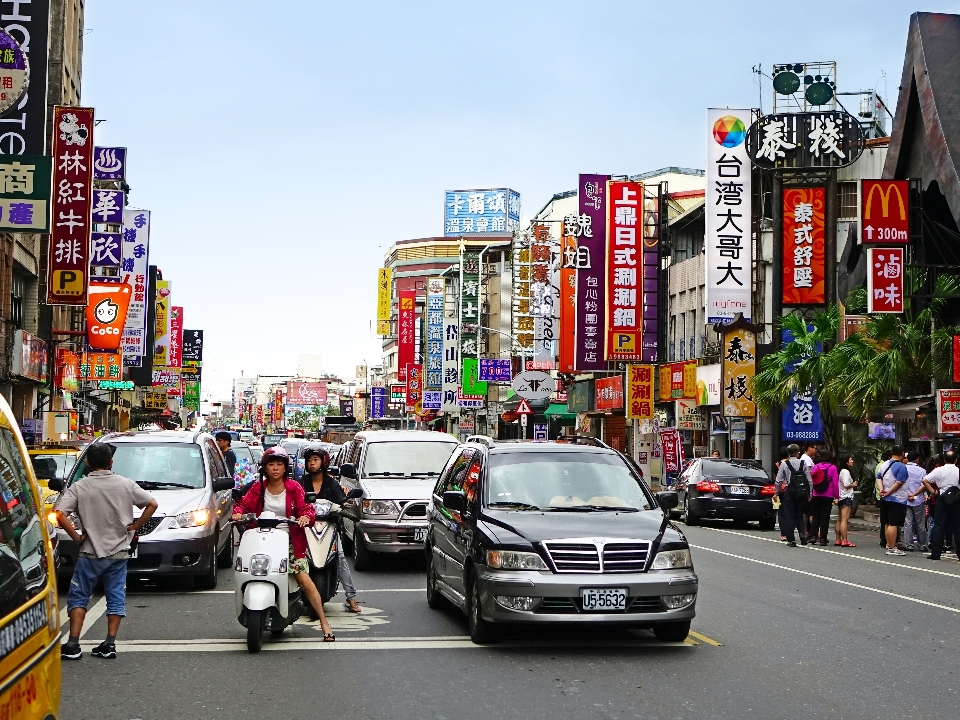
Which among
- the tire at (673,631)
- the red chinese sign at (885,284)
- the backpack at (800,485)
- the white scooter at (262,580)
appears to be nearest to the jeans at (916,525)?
the backpack at (800,485)

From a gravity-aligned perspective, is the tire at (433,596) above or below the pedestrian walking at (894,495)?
below

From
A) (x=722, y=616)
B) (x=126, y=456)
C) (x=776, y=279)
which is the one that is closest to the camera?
(x=722, y=616)

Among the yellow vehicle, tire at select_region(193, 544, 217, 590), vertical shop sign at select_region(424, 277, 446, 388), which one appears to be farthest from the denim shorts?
vertical shop sign at select_region(424, 277, 446, 388)

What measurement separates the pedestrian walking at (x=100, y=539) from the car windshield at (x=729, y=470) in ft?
68.6

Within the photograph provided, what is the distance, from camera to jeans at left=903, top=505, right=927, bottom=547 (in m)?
23.0

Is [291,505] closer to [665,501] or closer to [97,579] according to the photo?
[97,579]

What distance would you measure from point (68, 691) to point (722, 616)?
658 cm

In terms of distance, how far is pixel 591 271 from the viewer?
50.8m

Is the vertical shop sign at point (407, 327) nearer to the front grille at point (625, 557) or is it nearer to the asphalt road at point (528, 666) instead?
the asphalt road at point (528, 666)

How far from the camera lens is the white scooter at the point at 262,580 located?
34.4 feet

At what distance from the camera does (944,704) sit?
8.55m

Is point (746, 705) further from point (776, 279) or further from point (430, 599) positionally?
point (776, 279)

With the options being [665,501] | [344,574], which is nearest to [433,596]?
[344,574]

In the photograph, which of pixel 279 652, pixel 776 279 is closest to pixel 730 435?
pixel 776 279
